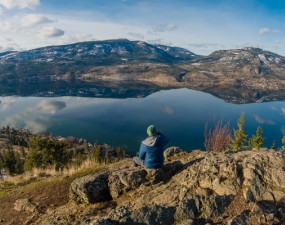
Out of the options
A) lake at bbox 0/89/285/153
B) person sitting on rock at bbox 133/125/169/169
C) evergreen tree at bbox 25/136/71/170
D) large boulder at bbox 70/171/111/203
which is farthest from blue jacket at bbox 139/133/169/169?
lake at bbox 0/89/285/153

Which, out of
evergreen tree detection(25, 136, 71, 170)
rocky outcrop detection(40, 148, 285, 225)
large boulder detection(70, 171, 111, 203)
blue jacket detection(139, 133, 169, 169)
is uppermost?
blue jacket detection(139, 133, 169, 169)

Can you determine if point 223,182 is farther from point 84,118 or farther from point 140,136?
point 84,118

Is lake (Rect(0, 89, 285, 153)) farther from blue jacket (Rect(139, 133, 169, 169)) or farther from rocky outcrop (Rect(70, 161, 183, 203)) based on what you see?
rocky outcrop (Rect(70, 161, 183, 203))

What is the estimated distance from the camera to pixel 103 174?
1571 centimetres

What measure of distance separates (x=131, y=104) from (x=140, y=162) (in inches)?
7203

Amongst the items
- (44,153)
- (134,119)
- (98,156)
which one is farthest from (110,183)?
(134,119)

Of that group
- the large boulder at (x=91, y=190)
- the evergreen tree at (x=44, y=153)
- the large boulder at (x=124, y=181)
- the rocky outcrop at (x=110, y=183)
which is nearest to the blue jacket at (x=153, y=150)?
the rocky outcrop at (x=110, y=183)

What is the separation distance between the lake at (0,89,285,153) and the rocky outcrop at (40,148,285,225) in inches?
3922

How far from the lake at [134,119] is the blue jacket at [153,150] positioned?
99.0m

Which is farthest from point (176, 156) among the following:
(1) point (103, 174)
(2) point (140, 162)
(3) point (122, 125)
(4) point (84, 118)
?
(4) point (84, 118)

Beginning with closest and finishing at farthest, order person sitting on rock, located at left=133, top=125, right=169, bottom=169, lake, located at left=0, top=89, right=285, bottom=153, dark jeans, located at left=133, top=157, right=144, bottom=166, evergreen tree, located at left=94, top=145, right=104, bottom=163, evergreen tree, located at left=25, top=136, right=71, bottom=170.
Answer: person sitting on rock, located at left=133, top=125, right=169, bottom=169 < dark jeans, located at left=133, top=157, right=144, bottom=166 < evergreen tree, located at left=94, top=145, right=104, bottom=163 < evergreen tree, located at left=25, top=136, right=71, bottom=170 < lake, located at left=0, top=89, right=285, bottom=153

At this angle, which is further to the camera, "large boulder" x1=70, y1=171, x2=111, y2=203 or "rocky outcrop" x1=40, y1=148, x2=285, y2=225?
"large boulder" x1=70, y1=171, x2=111, y2=203

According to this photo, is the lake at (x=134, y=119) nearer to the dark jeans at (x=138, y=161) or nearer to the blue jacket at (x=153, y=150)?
the dark jeans at (x=138, y=161)

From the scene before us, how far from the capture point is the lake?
12788 cm
